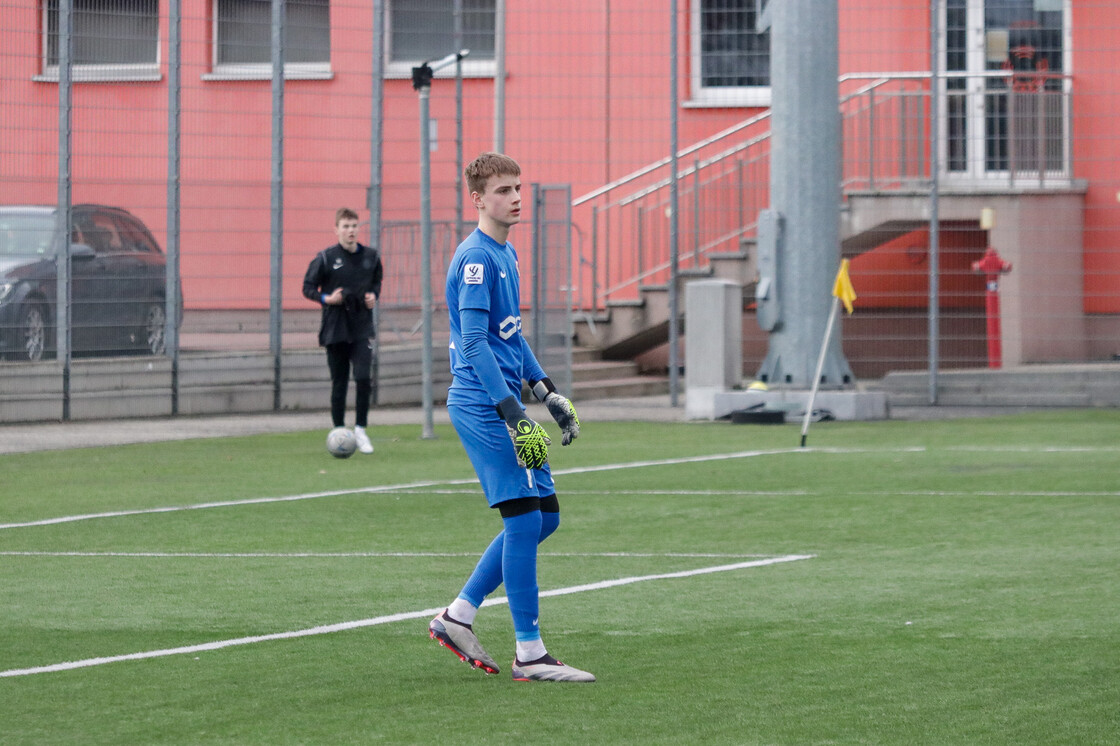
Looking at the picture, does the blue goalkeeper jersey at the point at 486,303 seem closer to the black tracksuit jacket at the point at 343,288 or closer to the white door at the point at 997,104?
the black tracksuit jacket at the point at 343,288

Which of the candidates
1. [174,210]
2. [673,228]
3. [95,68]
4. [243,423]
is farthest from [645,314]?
[95,68]

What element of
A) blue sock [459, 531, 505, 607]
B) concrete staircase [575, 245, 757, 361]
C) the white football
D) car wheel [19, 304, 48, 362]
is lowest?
blue sock [459, 531, 505, 607]

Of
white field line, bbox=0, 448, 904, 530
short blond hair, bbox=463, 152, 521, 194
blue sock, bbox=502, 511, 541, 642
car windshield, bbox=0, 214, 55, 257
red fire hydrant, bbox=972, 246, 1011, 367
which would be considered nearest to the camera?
blue sock, bbox=502, 511, 541, 642

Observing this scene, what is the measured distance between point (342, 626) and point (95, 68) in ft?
38.9

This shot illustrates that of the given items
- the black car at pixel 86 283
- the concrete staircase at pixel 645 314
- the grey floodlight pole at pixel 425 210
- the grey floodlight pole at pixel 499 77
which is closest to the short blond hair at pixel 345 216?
the grey floodlight pole at pixel 425 210

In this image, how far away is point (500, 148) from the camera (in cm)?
2027

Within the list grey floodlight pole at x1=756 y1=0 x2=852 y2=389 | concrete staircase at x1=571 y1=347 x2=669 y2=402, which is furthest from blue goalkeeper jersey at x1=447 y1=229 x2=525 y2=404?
concrete staircase at x1=571 y1=347 x2=669 y2=402

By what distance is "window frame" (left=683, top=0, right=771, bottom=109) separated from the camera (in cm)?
2078

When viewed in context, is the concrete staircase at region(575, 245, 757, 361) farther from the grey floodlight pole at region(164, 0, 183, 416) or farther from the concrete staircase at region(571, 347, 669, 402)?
the grey floodlight pole at region(164, 0, 183, 416)

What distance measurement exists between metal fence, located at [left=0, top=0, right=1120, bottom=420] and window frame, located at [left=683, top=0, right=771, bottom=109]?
54mm

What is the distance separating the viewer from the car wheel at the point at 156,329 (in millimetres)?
17359

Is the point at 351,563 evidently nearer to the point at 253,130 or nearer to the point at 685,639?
the point at 685,639

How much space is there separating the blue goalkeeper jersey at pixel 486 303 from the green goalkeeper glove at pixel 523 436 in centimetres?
14

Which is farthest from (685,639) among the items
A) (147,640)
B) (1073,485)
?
(1073,485)
